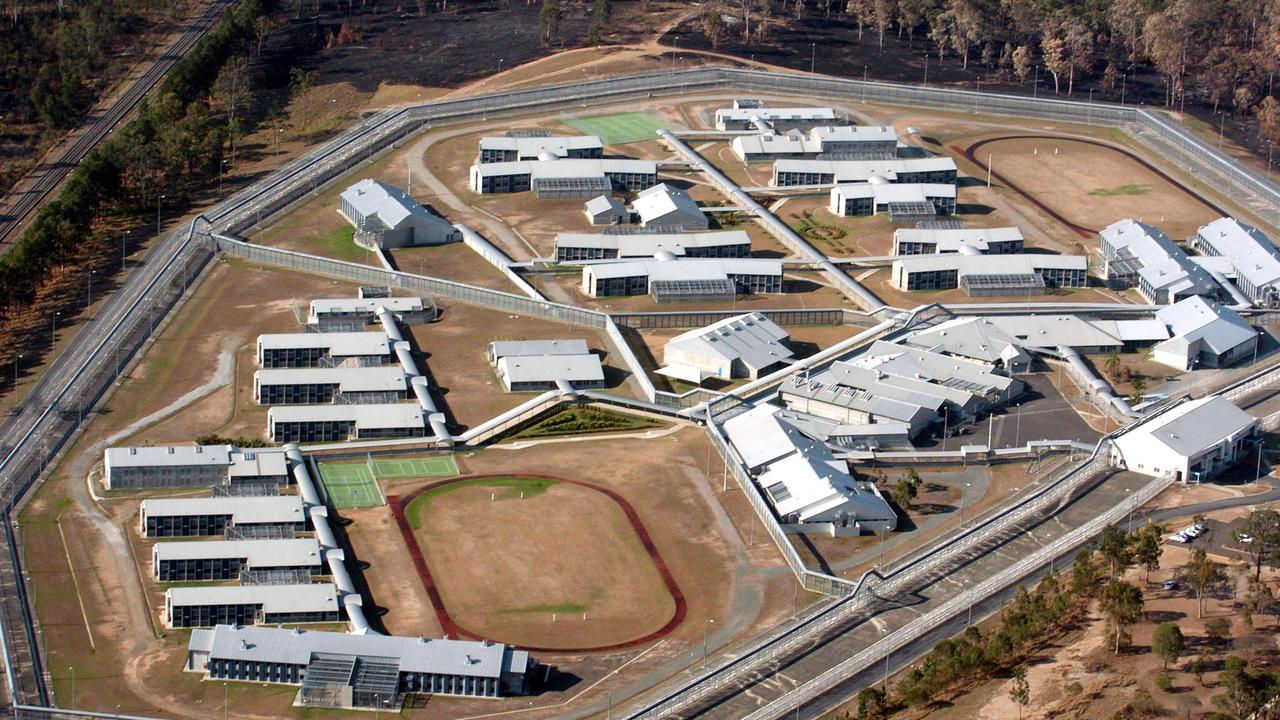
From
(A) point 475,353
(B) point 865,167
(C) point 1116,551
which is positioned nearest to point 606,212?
(B) point 865,167

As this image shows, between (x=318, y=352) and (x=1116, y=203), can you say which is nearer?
(x=318, y=352)

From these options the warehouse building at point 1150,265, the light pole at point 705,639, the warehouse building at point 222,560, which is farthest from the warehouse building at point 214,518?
the warehouse building at point 1150,265

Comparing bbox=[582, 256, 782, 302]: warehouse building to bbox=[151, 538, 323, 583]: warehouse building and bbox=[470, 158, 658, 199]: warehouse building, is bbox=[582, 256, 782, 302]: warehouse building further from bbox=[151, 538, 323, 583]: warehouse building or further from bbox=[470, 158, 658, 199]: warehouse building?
bbox=[151, 538, 323, 583]: warehouse building

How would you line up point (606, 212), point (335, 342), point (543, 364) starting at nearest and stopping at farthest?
point (543, 364)
point (335, 342)
point (606, 212)

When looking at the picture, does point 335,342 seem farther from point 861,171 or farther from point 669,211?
point 861,171

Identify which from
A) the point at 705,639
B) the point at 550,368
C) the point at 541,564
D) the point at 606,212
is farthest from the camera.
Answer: the point at 606,212

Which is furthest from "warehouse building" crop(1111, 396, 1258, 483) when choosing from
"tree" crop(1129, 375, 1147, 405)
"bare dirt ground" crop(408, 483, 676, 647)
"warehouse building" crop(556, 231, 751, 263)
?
"warehouse building" crop(556, 231, 751, 263)

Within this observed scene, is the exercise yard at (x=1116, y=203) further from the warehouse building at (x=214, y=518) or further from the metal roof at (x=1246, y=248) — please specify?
the warehouse building at (x=214, y=518)
